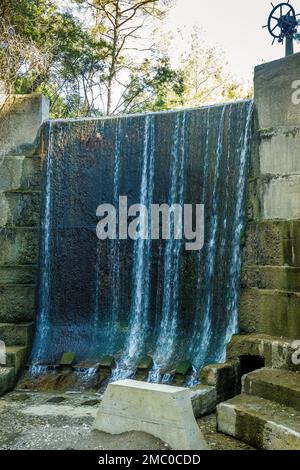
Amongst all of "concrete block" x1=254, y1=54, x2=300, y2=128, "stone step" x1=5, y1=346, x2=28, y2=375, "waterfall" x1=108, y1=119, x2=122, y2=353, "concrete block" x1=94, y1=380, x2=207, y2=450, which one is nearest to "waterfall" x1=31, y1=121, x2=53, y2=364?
"stone step" x1=5, y1=346, x2=28, y2=375

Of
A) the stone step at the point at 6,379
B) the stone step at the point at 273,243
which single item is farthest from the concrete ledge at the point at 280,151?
the stone step at the point at 6,379

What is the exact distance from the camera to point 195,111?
27.2 ft

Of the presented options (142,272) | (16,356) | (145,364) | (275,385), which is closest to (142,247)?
(142,272)

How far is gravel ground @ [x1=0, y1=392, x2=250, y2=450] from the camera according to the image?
4.54 metres

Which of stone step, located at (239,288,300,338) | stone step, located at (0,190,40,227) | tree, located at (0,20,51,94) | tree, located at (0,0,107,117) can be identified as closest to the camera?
stone step, located at (239,288,300,338)

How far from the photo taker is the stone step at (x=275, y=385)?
16.7ft

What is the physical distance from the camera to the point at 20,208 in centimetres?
887

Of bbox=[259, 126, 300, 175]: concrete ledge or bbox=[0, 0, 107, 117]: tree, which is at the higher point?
bbox=[0, 0, 107, 117]: tree

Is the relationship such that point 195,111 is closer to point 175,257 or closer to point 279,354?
point 175,257

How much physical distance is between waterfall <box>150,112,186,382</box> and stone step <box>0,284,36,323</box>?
85.9 inches

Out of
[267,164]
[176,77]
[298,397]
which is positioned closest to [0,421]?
[298,397]

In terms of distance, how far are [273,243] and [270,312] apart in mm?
907

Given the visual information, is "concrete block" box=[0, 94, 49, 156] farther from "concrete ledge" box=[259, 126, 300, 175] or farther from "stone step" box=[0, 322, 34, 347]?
"concrete ledge" box=[259, 126, 300, 175]

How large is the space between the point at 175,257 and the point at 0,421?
3478mm
